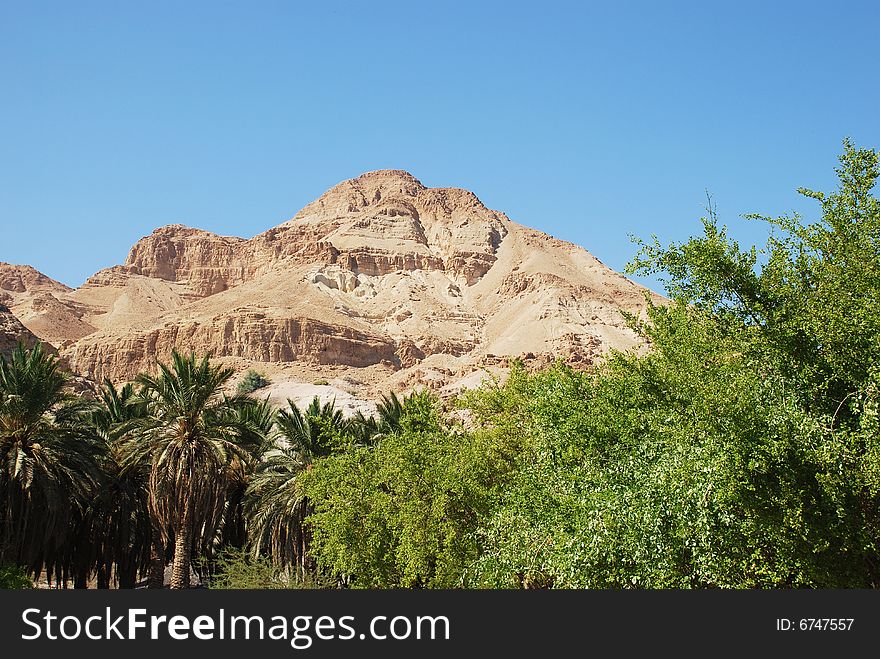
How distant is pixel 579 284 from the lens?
535ft

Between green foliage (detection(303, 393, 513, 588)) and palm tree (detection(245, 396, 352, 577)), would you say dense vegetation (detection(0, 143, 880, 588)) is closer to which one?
green foliage (detection(303, 393, 513, 588))

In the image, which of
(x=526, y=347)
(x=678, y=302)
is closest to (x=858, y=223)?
(x=678, y=302)

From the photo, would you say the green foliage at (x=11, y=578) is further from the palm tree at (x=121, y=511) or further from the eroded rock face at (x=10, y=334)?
the eroded rock face at (x=10, y=334)

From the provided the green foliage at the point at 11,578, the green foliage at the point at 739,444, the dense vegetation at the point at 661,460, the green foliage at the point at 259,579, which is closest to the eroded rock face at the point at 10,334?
the green foliage at the point at 259,579

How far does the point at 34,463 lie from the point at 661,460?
17710 millimetres

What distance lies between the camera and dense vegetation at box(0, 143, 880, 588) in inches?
442

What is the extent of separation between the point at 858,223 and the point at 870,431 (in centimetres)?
444

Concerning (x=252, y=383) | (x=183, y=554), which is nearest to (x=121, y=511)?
(x=183, y=554)

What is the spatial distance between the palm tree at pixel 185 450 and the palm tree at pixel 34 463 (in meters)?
2.15

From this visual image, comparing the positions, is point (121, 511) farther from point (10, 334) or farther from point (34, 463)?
point (10, 334)

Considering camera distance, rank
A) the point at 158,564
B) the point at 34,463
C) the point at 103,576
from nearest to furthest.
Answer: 1. the point at 34,463
2. the point at 158,564
3. the point at 103,576

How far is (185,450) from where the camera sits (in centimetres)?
2589

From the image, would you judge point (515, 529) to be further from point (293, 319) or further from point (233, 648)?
point (293, 319)

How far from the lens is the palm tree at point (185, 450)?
25891mm
